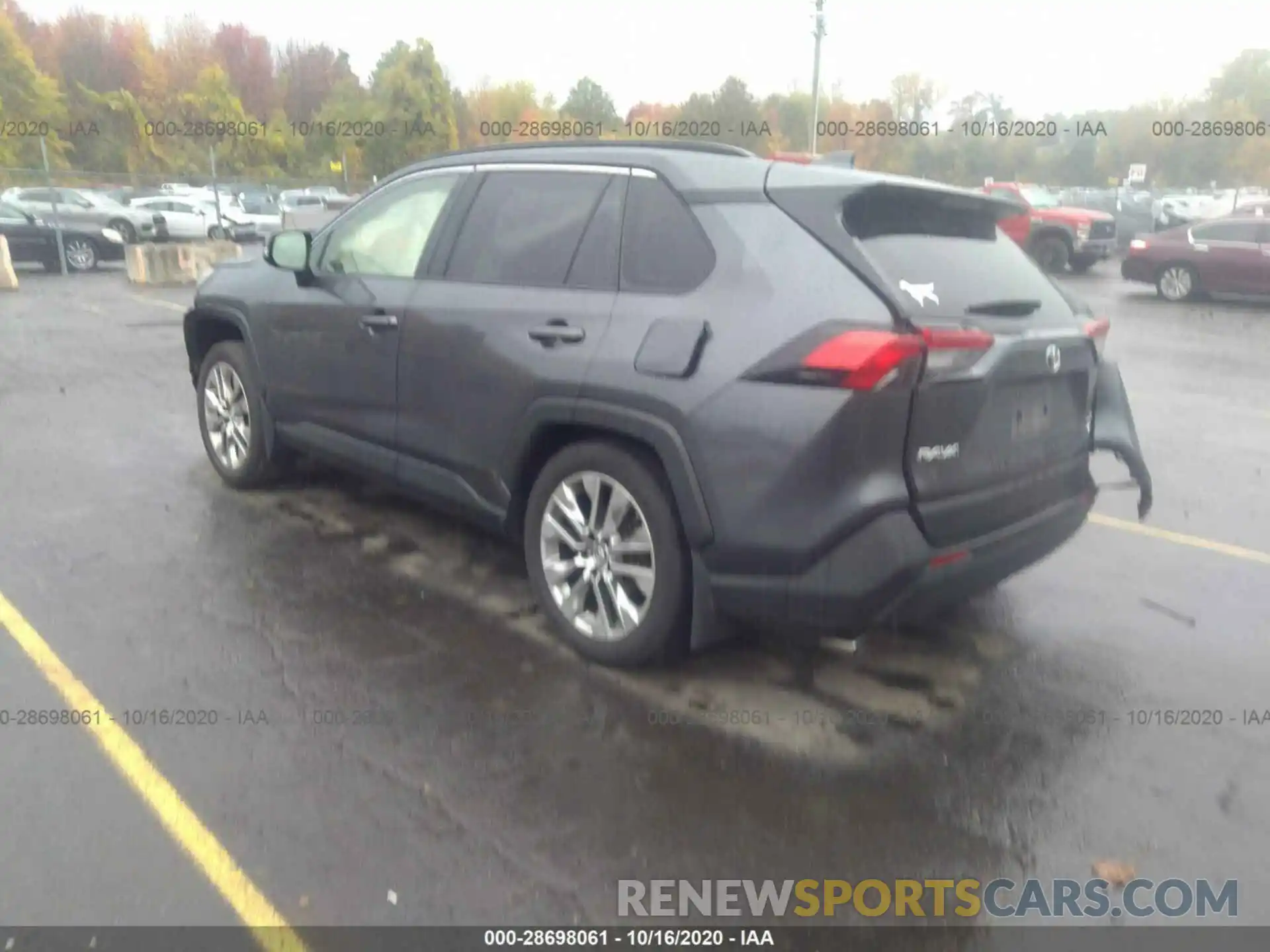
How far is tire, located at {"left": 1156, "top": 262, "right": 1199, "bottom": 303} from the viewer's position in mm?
17250

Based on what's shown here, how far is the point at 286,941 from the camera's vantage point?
97.0 inches

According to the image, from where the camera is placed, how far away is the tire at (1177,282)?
17250 millimetres

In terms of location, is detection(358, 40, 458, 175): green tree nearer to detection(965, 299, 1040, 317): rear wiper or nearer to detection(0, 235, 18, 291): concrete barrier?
detection(0, 235, 18, 291): concrete barrier

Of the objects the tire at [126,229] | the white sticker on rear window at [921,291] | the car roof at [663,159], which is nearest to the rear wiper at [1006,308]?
the white sticker on rear window at [921,291]

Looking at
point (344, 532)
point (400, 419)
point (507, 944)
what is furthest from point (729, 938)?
point (344, 532)

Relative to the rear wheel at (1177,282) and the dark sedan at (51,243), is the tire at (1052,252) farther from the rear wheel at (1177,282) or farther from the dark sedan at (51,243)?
the dark sedan at (51,243)

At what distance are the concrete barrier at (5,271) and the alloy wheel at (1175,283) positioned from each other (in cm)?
1879

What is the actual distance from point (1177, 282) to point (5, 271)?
62.7 ft

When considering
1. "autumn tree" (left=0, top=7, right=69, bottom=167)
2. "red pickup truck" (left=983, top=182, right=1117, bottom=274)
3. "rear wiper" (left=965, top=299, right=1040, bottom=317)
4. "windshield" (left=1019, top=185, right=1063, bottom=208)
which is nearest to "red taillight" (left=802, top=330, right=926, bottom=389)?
"rear wiper" (left=965, top=299, right=1040, bottom=317)

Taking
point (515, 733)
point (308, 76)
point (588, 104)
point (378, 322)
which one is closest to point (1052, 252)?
point (378, 322)

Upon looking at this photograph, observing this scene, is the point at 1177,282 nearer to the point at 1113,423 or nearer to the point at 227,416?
the point at 1113,423

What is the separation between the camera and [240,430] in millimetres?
5598

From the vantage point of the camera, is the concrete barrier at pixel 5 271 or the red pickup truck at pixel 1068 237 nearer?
the concrete barrier at pixel 5 271

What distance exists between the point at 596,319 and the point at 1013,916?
2.23 meters
